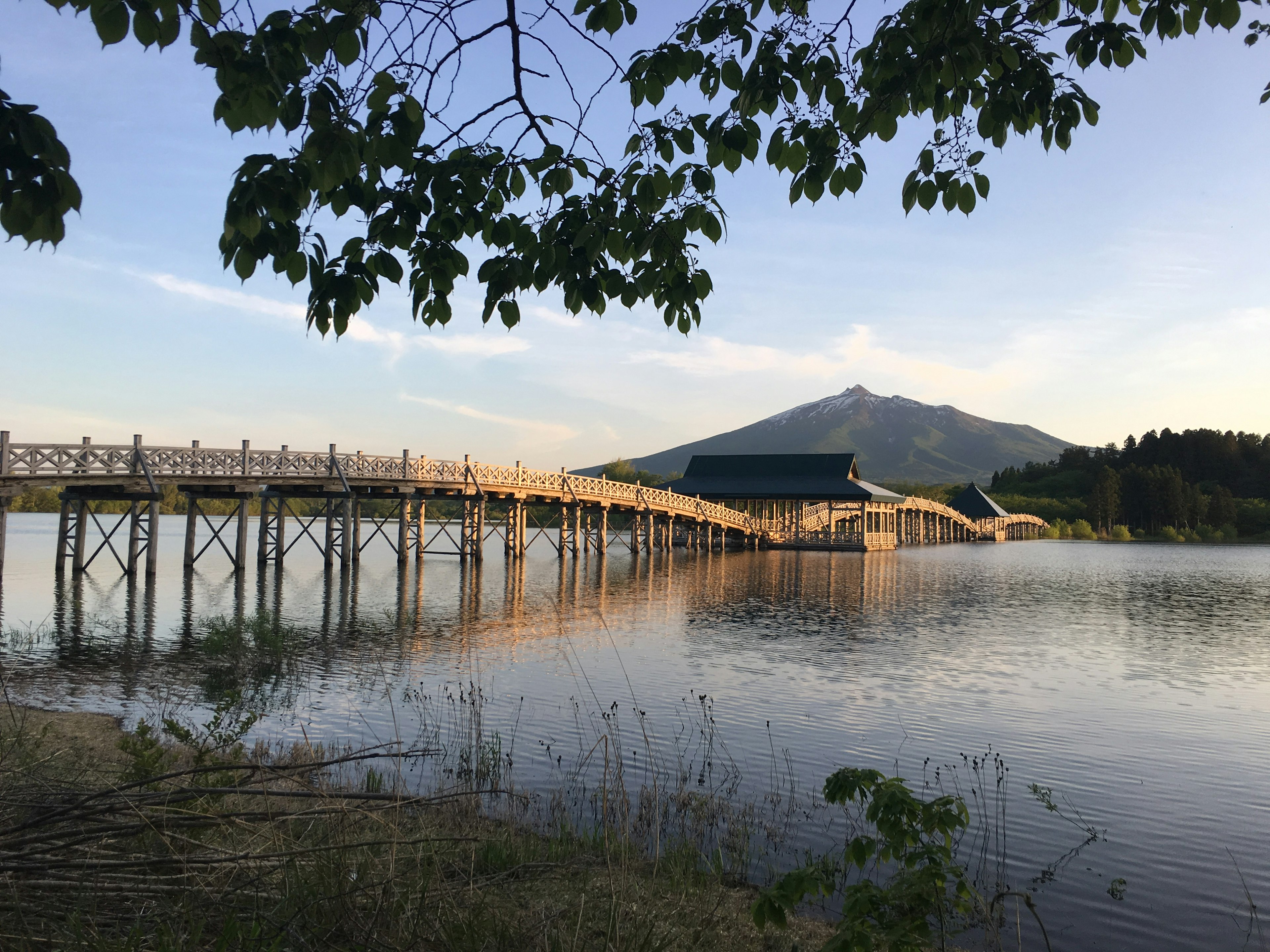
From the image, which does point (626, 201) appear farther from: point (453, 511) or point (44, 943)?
point (453, 511)

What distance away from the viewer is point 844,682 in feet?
50.2

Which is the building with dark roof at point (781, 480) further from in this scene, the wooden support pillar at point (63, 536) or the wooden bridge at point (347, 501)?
the wooden support pillar at point (63, 536)

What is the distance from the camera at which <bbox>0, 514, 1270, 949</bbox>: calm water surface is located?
7.93 meters

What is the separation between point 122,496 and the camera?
30078mm

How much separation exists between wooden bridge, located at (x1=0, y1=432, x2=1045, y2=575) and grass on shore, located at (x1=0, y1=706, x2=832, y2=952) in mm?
24507

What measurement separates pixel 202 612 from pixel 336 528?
96.5m

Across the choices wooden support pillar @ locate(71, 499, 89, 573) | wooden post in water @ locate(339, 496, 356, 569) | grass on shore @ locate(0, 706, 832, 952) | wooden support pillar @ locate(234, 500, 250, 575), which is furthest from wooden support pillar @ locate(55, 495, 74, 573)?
grass on shore @ locate(0, 706, 832, 952)

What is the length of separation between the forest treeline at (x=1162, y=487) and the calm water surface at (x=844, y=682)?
95.8 meters

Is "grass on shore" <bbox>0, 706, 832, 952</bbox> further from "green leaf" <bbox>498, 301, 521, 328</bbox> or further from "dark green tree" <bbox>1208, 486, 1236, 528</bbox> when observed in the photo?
"dark green tree" <bbox>1208, 486, 1236, 528</bbox>

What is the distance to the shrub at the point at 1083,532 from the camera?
11469 centimetres

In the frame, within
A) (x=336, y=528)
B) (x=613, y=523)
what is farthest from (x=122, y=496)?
(x=336, y=528)

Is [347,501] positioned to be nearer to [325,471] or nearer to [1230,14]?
[325,471]

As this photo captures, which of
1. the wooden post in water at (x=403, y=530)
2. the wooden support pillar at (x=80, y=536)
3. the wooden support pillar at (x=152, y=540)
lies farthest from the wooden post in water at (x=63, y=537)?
the wooden post in water at (x=403, y=530)

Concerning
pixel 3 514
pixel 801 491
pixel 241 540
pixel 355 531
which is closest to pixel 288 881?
pixel 3 514
